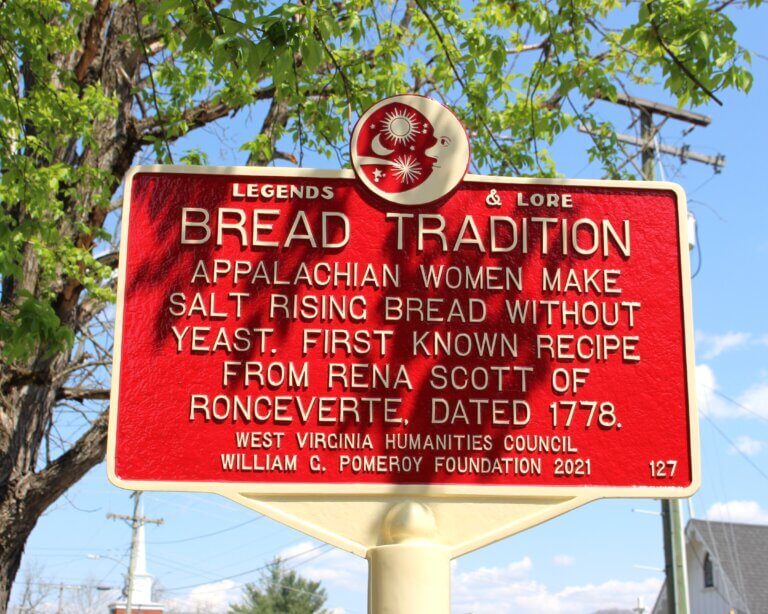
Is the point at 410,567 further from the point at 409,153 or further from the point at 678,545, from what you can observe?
the point at 678,545

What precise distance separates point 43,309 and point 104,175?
12.4 feet

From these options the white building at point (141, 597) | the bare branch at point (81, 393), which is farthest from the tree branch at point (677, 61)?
the white building at point (141, 597)

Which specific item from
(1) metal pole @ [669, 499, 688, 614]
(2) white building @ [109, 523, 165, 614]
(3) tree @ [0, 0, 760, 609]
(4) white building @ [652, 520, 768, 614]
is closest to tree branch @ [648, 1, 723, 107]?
(3) tree @ [0, 0, 760, 609]

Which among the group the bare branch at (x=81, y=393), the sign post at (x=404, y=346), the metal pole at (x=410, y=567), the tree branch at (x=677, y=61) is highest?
the tree branch at (x=677, y=61)

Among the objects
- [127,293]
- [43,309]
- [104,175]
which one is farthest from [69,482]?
[127,293]

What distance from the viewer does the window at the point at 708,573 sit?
2995 centimetres

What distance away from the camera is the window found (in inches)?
1179

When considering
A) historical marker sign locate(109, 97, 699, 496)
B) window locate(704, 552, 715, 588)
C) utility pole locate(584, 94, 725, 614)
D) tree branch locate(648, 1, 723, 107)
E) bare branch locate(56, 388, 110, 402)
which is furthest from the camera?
window locate(704, 552, 715, 588)

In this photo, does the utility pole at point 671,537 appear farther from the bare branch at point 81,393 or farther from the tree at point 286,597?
the tree at point 286,597

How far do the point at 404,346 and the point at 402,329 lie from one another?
67mm

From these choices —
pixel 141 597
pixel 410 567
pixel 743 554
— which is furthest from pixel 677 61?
pixel 141 597

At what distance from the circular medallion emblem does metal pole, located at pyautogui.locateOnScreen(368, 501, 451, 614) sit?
1.23 meters

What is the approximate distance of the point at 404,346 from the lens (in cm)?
386

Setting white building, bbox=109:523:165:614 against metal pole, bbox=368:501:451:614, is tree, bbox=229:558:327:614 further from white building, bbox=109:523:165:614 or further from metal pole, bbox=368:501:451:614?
metal pole, bbox=368:501:451:614
